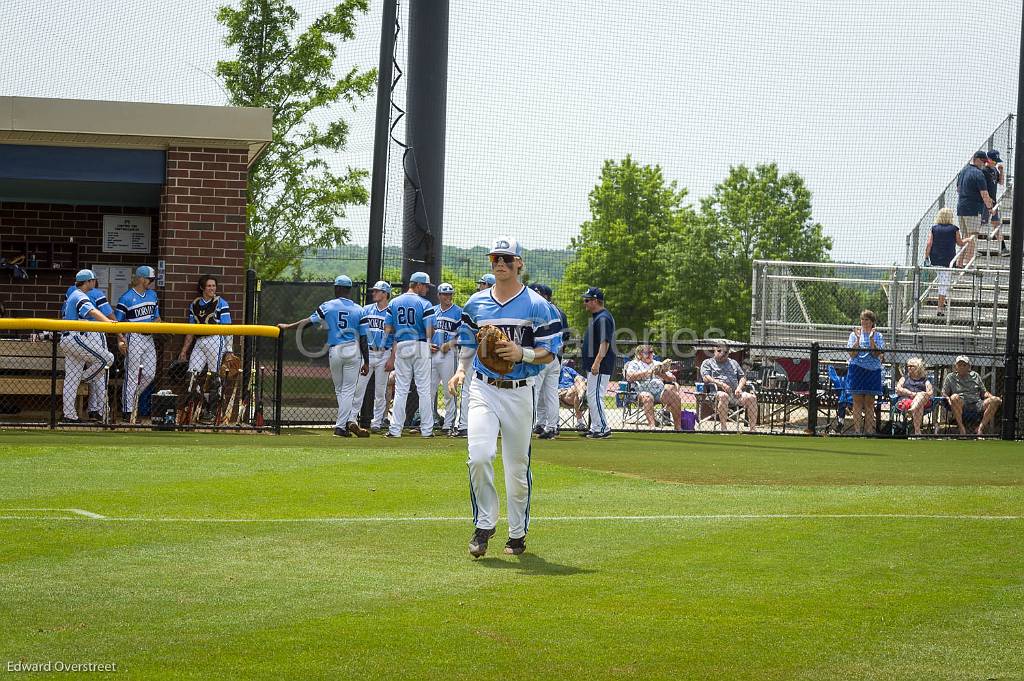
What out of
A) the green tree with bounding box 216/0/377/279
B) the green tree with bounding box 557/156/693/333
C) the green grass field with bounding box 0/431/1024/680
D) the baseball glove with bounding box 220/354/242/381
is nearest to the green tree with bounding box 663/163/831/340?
the green tree with bounding box 557/156/693/333

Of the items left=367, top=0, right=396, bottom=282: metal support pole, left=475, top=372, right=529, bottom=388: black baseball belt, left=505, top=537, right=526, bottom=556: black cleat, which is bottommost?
left=505, top=537, right=526, bottom=556: black cleat

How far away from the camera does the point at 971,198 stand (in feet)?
73.5

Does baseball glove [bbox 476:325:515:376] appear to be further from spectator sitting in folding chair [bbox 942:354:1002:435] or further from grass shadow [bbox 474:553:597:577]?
spectator sitting in folding chair [bbox 942:354:1002:435]

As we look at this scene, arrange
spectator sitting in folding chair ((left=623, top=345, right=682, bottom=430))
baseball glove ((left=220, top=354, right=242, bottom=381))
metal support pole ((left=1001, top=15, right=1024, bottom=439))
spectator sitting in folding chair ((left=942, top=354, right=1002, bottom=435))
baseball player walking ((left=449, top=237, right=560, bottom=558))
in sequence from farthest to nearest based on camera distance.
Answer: spectator sitting in folding chair ((left=623, top=345, right=682, bottom=430)) → spectator sitting in folding chair ((left=942, top=354, right=1002, bottom=435)) → metal support pole ((left=1001, top=15, right=1024, bottom=439)) → baseball glove ((left=220, top=354, right=242, bottom=381)) → baseball player walking ((left=449, top=237, right=560, bottom=558))

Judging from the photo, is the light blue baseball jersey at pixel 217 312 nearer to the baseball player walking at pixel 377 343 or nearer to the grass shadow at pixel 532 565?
the baseball player walking at pixel 377 343

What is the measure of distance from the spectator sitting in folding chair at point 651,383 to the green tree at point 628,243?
29.6 m

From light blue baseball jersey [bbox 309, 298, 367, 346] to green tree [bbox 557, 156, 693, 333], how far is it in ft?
113

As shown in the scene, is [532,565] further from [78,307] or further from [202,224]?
[202,224]

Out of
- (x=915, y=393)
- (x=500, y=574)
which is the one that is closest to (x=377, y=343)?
(x=915, y=393)

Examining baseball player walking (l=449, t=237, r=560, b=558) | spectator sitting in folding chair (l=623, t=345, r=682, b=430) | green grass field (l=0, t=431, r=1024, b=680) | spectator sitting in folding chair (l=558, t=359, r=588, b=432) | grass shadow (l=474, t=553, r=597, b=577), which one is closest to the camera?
green grass field (l=0, t=431, r=1024, b=680)

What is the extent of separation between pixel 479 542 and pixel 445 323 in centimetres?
908

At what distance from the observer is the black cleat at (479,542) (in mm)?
7309

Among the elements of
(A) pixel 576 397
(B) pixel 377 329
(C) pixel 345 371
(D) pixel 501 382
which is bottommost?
(A) pixel 576 397

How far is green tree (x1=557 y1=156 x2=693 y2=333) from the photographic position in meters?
54.8
